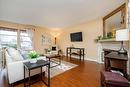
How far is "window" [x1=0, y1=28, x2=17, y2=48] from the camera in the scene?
4.79 metres

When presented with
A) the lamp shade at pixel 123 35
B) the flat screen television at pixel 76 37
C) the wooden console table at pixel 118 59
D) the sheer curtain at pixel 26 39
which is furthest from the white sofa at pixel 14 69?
the flat screen television at pixel 76 37

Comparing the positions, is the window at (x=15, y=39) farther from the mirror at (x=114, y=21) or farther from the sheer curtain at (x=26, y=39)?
the mirror at (x=114, y=21)

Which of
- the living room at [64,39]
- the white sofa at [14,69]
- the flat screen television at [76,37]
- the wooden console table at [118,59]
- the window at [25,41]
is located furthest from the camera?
the flat screen television at [76,37]

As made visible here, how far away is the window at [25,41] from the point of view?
556cm

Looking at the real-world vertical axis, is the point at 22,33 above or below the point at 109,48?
above

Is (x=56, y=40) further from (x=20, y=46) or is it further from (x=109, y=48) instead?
(x=109, y=48)

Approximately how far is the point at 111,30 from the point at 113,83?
117 inches

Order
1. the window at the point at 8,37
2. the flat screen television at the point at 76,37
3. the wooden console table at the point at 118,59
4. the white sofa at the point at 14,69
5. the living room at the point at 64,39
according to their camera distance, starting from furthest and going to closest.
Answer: the flat screen television at the point at 76,37 < the window at the point at 8,37 < the living room at the point at 64,39 < the white sofa at the point at 14,69 < the wooden console table at the point at 118,59

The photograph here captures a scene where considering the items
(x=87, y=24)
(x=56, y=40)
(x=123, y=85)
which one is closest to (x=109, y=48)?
(x=87, y=24)

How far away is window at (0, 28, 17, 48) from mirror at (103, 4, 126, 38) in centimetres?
502

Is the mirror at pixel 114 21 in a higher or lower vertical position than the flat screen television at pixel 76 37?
higher

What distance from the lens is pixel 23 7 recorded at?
339 cm

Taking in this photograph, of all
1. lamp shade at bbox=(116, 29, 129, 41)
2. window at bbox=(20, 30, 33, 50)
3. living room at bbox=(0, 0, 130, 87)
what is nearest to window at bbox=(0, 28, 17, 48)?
living room at bbox=(0, 0, 130, 87)

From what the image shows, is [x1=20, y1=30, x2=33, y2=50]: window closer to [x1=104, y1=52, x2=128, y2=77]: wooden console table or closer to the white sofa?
the white sofa
